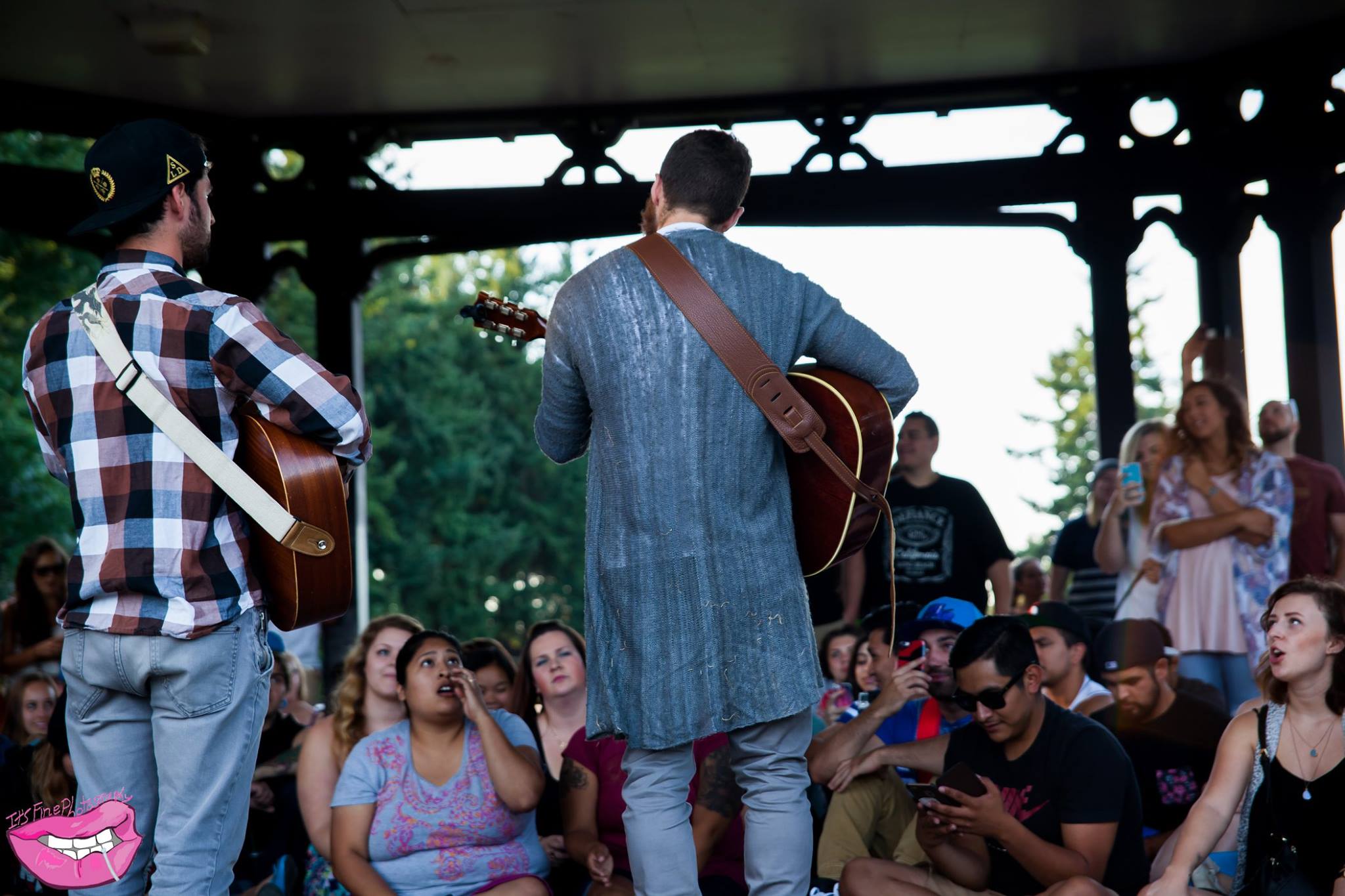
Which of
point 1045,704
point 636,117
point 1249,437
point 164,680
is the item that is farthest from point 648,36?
point 164,680

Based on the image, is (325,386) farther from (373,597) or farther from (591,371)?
(373,597)

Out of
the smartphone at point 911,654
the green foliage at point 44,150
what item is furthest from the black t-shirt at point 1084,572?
the green foliage at point 44,150

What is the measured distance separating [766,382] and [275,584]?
3.25 ft

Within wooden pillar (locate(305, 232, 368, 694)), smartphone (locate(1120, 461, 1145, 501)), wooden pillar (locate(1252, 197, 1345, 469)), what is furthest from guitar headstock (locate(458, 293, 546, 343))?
wooden pillar (locate(1252, 197, 1345, 469))

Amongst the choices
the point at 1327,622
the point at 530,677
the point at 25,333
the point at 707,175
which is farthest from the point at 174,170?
the point at 25,333

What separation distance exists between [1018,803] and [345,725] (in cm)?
225

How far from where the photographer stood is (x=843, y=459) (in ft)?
9.45

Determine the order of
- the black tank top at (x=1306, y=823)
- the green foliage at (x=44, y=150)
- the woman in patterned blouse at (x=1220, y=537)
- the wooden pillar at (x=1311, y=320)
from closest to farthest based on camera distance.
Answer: the black tank top at (x=1306, y=823)
the woman in patterned blouse at (x=1220, y=537)
the wooden pillar at (x=1311, y=320)
the green foliage at (x=44, y=150)

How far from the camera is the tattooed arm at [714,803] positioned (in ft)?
14.5

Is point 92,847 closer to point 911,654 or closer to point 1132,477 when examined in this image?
point 911,654

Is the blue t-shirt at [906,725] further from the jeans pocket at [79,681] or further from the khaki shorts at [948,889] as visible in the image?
the jeans pocket at [79,681]

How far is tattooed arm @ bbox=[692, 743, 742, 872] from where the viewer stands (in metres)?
4.41

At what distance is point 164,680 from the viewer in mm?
2637

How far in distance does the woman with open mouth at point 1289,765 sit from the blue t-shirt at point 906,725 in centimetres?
127
